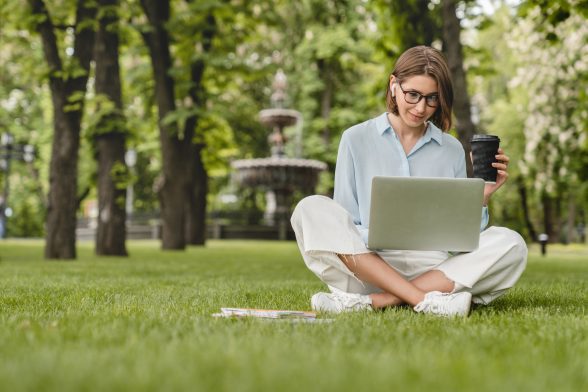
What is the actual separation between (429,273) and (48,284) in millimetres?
4223

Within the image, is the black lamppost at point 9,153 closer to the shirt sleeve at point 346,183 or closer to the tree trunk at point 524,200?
the tree trunk at point 524,200

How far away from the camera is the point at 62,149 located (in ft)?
46.2

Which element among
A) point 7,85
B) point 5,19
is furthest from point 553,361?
point 7,85

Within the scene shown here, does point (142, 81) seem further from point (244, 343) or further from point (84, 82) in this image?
point (244, 343)

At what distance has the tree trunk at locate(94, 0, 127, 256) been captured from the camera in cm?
1564

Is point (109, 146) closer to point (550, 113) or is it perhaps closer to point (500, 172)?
point (500, 172)

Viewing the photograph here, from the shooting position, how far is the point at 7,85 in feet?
96.5

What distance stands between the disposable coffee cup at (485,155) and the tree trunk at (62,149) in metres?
10.8

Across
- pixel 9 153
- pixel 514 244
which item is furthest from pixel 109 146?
pixel 9 153

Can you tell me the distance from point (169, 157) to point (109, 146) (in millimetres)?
3916

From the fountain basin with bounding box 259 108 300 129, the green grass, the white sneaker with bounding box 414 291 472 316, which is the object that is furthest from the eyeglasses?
the fountain basin with bounding box 259 108 300 129

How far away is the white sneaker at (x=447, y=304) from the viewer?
14.2ft

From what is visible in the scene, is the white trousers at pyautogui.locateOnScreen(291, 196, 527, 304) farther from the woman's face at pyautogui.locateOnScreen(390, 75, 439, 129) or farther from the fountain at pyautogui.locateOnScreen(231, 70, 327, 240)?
the fountain at pyautogui.locateOnScreen(231, 70, 327, 240)

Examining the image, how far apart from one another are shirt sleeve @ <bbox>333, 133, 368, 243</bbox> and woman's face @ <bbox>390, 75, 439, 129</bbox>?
0.43 metres
